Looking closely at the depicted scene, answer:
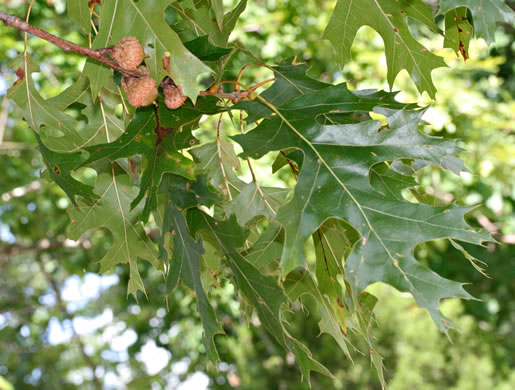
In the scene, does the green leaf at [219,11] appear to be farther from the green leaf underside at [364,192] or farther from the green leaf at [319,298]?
the green leaf at [319,298]

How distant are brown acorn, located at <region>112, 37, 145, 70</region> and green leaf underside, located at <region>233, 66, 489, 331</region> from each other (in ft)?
0.48

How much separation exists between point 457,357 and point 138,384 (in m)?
2.58

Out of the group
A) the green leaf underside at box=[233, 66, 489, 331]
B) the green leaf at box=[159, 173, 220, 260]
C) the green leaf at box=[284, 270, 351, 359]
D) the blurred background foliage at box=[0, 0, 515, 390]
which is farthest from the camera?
the blurred background foliage at box=[0, 0, 515, 390]

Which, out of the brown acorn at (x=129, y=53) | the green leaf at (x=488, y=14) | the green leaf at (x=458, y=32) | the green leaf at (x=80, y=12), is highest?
the green leaf at (x=80, y=12)

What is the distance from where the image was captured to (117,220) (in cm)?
94

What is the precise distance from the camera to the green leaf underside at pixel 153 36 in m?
0.68

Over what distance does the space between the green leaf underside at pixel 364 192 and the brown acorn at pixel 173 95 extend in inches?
3.3

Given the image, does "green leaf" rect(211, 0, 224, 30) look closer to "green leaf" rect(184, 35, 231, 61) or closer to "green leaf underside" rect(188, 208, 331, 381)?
"green leaf" rect(184, 35, 231, 61)

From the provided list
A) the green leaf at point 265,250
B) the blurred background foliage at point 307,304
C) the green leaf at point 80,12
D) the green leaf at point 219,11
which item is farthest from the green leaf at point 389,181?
the blurred background foliage at point 307,304

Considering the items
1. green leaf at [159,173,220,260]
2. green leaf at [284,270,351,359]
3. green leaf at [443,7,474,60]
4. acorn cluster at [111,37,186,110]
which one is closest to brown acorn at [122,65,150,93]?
acorn cluster at [111,37,186,110]

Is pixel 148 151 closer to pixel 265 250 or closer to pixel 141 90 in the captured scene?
pixel 141 90

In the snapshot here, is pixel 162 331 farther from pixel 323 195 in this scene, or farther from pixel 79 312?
pixel 323 195

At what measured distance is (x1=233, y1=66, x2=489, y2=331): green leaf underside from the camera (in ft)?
2.01

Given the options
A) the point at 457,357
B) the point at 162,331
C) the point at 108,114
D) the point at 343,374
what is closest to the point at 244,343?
the point at 343,374
